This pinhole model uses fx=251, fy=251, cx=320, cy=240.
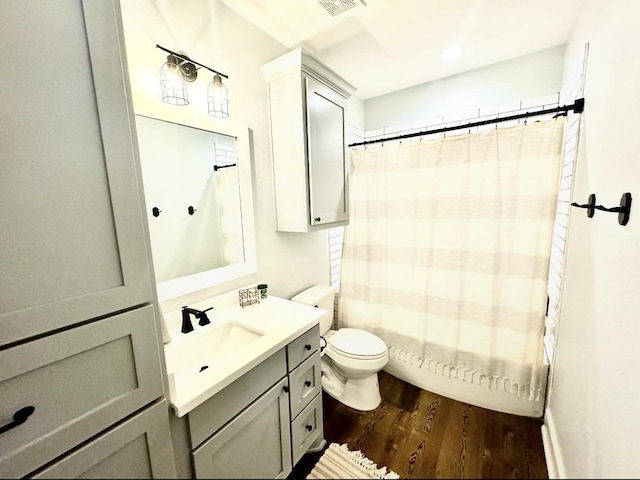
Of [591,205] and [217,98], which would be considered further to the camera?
[217,98]

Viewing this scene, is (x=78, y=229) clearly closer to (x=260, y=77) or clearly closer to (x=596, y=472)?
(x=596, y=472)

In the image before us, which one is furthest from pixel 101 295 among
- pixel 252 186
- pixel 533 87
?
pixel 533 87

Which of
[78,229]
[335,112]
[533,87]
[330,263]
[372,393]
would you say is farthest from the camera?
[330,263]

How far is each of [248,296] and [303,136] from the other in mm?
937

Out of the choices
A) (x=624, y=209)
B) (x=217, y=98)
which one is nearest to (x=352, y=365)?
(x=624, y=209)

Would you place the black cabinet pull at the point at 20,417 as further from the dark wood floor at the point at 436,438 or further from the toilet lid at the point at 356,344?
the toilet lid at the point at 356,344

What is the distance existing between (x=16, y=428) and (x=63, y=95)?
1.80ft

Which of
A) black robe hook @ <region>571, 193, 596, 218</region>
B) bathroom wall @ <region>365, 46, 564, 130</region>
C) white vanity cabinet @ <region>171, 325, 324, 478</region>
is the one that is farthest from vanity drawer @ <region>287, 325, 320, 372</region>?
bathroom wall @ <region>365, 46, 564, 130</region>

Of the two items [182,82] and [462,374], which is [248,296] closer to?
[182,82]

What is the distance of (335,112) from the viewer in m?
1.63

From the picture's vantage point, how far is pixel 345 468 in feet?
1.94

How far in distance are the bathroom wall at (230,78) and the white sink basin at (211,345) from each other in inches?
11.0

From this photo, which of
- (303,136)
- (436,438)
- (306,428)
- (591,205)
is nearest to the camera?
(591,205)

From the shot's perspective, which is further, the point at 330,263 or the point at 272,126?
the point at 330,263
